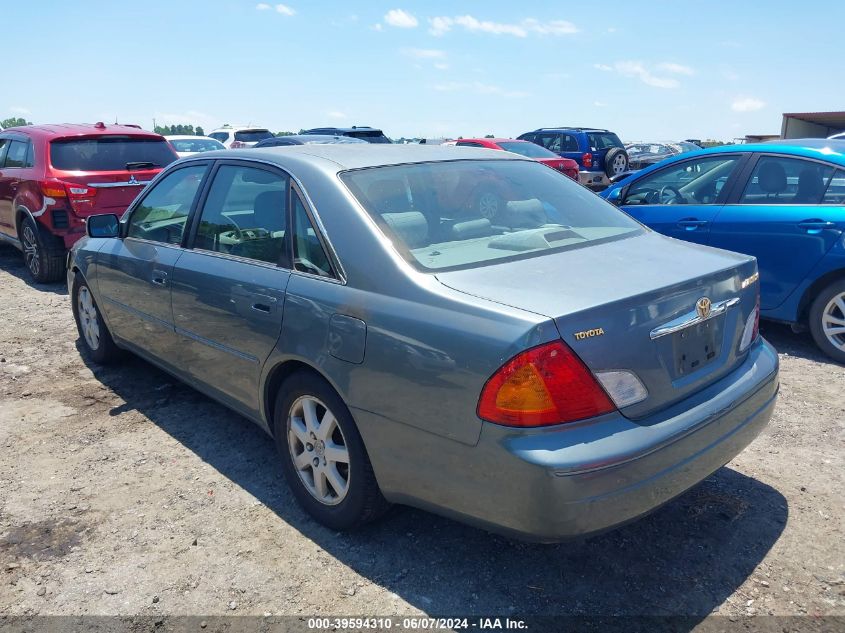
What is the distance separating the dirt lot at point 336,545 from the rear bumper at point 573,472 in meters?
0.43

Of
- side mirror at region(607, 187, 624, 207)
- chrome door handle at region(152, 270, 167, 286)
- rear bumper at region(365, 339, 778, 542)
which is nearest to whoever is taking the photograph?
rear bumper at region(365, 339, 778, 542)

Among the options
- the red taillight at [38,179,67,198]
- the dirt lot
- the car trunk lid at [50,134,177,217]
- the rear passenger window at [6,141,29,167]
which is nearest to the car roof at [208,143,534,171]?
the dirt lot

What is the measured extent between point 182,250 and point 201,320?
1.62 ft

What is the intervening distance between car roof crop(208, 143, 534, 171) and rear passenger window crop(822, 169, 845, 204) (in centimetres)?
272

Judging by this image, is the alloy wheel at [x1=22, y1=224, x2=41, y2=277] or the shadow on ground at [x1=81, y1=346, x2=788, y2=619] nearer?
the shadow on ground at [x1=81, y1=346, x2=788, y2=619]

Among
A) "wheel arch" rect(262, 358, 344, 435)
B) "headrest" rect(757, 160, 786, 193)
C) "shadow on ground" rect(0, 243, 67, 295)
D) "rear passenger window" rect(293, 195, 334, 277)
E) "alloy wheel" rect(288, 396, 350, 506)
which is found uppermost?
"headrest" rect(757, 160, 786, 193)

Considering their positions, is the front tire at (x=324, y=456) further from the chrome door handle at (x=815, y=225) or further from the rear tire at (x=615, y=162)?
the rear tire at (x=615, y=162)

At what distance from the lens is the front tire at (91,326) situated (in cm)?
498

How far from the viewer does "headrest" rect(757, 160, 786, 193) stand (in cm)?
532

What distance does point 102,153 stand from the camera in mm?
7984

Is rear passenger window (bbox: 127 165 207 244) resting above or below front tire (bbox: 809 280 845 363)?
above

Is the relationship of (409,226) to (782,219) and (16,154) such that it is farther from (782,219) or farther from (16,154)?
(16,154)

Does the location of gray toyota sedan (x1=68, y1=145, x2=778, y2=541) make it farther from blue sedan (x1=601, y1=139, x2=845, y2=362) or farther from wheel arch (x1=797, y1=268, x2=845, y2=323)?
wheel arch (x1=797, y1=268, x2=845, y2=323)

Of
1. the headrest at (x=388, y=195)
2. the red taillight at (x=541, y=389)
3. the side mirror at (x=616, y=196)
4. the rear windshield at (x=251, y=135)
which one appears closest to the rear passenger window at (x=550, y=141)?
the rear windshield at (x=251, y=135)
